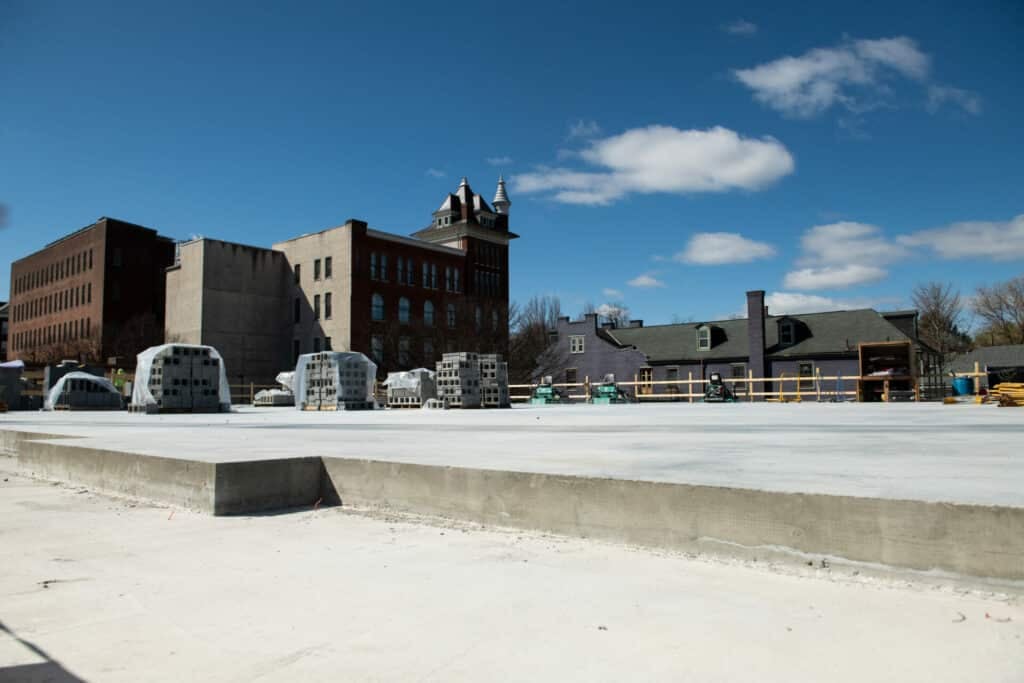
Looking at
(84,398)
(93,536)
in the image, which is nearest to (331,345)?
(84,398)

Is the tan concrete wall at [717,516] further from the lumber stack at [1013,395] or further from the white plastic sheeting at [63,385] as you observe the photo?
the white plastic sheeting at [63,385]

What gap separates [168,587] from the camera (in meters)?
4.45

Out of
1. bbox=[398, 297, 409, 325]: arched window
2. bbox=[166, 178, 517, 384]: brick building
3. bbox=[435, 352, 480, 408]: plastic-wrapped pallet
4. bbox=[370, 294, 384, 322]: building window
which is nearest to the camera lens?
bbox=[435, 352, 480, 408]: plastic-wrapped pallet

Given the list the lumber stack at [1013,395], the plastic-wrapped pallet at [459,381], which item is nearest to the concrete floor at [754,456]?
the lumber stack at [1013,395]

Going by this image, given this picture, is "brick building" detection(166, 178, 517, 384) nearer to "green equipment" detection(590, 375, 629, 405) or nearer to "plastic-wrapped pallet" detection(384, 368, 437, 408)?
"green equipment" detection(590, 375, 629, 405)

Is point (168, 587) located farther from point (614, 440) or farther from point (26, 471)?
point (26, 471)

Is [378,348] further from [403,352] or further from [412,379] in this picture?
[412,379]

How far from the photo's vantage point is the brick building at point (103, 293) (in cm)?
6662

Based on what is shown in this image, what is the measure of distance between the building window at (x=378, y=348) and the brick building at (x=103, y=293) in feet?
69.2

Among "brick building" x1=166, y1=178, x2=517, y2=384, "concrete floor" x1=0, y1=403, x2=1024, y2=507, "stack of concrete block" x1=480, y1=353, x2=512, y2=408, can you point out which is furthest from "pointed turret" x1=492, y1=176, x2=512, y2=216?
"concrete floor" x1=0, y1=403, x2=1024, y2=507

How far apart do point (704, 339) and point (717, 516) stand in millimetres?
53836

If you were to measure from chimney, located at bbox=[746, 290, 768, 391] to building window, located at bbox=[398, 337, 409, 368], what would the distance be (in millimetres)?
28588

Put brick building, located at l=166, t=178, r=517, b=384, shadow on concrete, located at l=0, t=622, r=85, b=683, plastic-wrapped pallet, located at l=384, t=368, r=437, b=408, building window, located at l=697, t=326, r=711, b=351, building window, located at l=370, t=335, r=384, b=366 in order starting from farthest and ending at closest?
building window, located at l=370, t=335, r=384, b=366
brick building, located at l=166, t=178, r=517, b=384
building window, located at l=697, t=326, r=711, b=351
plastic-wrapped pallet, located at l=384, t=368, r=437, b=408
shadow on concrete, located at l=0, t=622, r=85, b=683

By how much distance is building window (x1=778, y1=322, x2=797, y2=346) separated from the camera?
172ft
